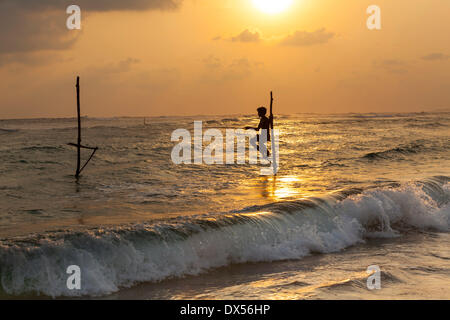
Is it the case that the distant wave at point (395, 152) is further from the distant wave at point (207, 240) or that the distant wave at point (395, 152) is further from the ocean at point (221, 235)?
the distant wave at point (207, 240)

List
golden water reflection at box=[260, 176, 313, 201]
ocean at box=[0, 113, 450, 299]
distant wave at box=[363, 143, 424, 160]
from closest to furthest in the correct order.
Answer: ocean at box=[0, 113, 450, 299] < golden water reflection at box=[260, 176, 313, 201] < distant wave at box=[363, 143, 424, 160]

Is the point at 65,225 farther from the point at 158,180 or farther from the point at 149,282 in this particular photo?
the point at 158,180

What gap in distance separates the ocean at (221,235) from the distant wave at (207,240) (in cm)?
2

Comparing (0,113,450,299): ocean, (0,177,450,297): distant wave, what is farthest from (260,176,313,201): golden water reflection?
(0,177,450,297): distant wave

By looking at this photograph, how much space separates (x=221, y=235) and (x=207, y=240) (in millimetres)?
366

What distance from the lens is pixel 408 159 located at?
83.0 feet

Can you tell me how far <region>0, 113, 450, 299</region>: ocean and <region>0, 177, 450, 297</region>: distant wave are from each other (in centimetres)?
2

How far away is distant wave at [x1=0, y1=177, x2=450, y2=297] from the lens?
7605 mm

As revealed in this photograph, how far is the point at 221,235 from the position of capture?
31.5 feet

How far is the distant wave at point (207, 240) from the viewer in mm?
7605

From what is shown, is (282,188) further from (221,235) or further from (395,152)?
(395,152)

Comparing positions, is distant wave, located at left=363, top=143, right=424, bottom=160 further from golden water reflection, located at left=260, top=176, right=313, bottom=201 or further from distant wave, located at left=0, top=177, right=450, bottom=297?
distant wave, located at left=0, top=177, right=450, bottom=297
